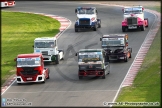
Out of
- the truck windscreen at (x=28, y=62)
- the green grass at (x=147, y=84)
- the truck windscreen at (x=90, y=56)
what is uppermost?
the truck windscreen at (x=90, y=56)

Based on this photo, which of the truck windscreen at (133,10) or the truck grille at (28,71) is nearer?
the truck grille at (28,71)

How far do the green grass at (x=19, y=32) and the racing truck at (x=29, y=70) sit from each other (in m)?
2.35

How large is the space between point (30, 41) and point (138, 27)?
39.6ft

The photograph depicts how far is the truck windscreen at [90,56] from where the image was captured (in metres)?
48.6

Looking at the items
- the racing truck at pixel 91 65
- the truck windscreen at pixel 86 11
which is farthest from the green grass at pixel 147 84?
the truck windscreen at pixel 86 11

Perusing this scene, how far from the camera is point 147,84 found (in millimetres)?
45969

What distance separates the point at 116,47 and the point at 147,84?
9.63 meters

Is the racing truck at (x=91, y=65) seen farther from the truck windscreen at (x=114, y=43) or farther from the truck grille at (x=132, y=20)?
the truck grille at (x=132, y=20)

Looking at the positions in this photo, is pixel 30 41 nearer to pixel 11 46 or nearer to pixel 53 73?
pixel 11 46

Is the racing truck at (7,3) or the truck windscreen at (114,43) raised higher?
the racing truck at (7,3)

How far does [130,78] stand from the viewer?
4866 cm

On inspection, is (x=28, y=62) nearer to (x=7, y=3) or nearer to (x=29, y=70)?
(x=29, y=70)

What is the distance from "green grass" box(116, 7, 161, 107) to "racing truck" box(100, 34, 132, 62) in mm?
1891

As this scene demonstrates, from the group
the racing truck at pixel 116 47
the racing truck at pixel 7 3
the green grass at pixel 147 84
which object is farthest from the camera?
the racing truck at pixel 7 3
